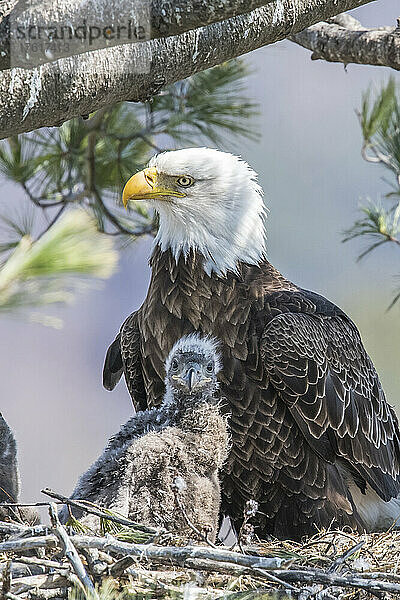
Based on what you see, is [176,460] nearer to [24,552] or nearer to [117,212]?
[24,552]

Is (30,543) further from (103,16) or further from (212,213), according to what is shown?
(212,213)

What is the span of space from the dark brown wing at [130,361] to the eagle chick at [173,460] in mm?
505

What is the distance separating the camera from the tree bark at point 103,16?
143 centimetres

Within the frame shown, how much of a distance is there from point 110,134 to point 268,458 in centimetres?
166

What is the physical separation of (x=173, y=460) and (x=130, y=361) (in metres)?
0.96

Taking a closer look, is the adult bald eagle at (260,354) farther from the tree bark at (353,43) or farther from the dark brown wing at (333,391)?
the tree bark at (353,43)

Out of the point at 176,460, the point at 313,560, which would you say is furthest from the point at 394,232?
the point at 313,560

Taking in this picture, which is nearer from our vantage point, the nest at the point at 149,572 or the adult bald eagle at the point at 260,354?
the nest at the point at 149,572

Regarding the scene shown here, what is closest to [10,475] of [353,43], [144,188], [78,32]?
[144,188]

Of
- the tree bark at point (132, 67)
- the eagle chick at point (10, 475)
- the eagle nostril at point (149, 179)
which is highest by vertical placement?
the tree bark at point (132, 67)

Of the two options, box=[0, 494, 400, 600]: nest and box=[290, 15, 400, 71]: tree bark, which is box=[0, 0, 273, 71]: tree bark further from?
box=[290, 15, 400, 71]: tree bark

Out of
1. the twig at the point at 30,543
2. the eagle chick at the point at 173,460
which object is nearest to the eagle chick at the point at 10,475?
the eagle chick at the point at 173,460

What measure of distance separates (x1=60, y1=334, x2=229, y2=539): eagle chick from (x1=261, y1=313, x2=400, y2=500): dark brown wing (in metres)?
0.26

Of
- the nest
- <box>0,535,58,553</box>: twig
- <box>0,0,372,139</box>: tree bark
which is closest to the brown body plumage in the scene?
the nest
